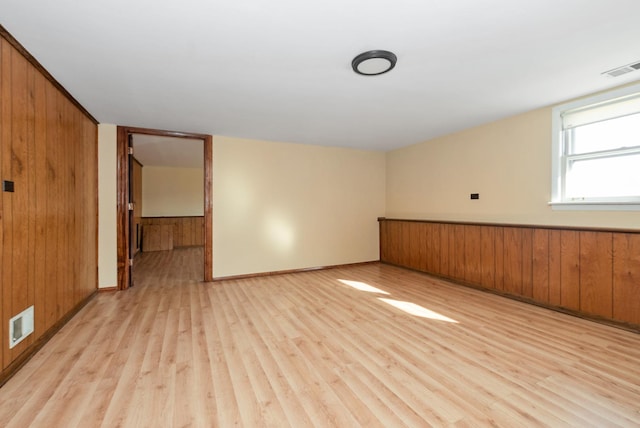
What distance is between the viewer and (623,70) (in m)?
2.33

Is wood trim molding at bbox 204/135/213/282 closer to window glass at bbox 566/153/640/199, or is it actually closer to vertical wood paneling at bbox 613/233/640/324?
window glass at bbox 566/153/640/199

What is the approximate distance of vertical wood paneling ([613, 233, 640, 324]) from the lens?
8.15ft

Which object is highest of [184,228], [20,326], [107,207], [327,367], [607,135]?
[607,135]

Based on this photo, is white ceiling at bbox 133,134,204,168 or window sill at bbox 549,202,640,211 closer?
window sill at bbox 549,202,640,211

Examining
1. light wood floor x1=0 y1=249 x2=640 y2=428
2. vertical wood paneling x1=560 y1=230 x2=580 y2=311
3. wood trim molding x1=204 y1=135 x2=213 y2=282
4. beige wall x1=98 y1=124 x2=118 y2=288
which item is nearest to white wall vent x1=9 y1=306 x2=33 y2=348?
light wood floor x1=0 y1=249 x2=640 y2=428

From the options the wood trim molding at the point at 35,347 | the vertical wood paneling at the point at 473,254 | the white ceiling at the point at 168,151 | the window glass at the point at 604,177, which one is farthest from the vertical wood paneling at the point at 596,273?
the white ceiling at the point at 168,151

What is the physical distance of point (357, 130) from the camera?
4.09 metres

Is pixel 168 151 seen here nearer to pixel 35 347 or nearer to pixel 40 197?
pixel 40 197

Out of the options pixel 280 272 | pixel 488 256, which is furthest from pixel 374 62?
pixel 280 272

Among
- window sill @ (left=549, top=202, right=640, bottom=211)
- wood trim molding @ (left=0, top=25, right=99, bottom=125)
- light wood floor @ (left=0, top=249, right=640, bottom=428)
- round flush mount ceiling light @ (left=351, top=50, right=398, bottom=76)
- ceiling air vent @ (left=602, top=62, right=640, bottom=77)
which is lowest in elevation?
light wood floor @ (left=0, top=249, right=640, bottom=428)

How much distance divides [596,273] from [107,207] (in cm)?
557

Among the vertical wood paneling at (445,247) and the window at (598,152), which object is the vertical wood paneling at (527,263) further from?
the vertical wood paneling at (445,247)

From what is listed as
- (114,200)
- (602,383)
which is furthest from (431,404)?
(114,200)

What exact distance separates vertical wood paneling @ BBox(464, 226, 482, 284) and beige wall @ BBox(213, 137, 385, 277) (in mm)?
1862
